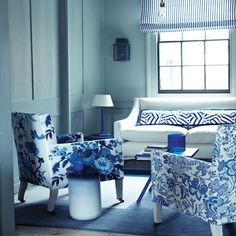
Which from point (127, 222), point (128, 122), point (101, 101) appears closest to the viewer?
point (127, 222)

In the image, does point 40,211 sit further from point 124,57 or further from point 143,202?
point 124,57

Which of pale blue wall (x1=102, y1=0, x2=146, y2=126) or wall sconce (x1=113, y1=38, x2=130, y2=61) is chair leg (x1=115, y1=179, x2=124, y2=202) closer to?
pale blue wall (x1=102, y1=0, x2=146, y2=126)

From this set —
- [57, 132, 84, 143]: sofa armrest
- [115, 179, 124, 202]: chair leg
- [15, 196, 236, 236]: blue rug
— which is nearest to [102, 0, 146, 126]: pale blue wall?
[57, 132, 84, 143]: sofa armrest

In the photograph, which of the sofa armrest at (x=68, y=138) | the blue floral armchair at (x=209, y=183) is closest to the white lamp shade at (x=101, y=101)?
the sofa armrest at (x=68, y=138)

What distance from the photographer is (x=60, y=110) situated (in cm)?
525

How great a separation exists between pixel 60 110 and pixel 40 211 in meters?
1.86

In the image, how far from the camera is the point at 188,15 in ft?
20.0

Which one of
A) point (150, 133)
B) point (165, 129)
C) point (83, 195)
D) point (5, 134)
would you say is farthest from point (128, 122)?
point (5, 134)

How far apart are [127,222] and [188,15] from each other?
366cm

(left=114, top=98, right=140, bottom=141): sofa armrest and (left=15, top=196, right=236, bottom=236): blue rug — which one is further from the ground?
(left=114, top=98, right=140, bottom=141): sofa armrest

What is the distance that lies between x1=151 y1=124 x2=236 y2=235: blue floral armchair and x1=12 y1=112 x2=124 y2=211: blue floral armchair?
829mm

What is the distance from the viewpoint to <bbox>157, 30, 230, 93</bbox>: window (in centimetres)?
620

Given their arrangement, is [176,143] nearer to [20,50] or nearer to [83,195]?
[83,195]

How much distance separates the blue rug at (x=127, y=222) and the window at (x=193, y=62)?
2983 mm
